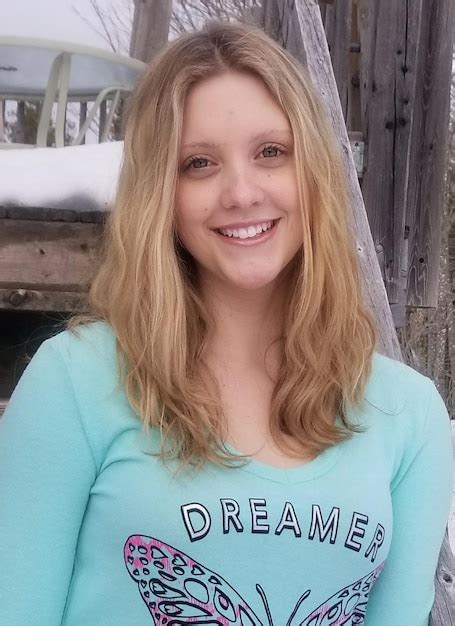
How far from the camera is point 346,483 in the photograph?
1508 millimetres

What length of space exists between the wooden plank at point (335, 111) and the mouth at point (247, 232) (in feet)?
2.50

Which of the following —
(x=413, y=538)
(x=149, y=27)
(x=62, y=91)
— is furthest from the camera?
(x=149, y=27)

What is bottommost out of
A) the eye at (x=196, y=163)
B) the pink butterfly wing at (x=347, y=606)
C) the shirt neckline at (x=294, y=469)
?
the pink butterfly wing at (x=347, y=606)

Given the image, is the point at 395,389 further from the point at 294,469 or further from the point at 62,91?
the point at 62,91

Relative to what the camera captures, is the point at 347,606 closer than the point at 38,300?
Yes

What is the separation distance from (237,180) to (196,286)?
10.0 inches

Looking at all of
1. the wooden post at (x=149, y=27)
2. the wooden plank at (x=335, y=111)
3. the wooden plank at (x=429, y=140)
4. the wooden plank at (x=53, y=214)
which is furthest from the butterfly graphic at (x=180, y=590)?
the wooden post at (x=149, y=27)

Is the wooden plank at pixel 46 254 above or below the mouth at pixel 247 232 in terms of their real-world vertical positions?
below

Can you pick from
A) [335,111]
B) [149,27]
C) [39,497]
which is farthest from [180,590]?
[149,27]

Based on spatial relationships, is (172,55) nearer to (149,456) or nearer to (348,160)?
(149,456)

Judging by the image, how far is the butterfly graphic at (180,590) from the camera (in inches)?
55.2

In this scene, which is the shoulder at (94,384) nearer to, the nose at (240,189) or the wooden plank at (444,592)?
the nose at (240,189)

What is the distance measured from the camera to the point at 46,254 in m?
2.56

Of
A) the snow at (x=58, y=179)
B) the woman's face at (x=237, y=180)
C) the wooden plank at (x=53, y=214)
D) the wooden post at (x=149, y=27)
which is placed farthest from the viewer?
the wooden post at (x=149, y=27)
